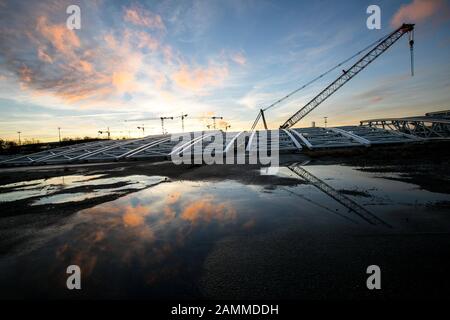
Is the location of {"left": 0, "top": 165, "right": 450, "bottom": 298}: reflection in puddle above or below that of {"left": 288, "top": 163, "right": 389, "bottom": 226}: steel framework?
below

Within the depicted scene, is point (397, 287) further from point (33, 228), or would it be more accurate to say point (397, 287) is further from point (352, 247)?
point (33, 228)

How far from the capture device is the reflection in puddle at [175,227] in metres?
3.24

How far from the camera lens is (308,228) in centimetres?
480

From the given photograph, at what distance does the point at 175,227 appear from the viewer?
5156mm

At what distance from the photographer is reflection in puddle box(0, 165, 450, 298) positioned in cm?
324

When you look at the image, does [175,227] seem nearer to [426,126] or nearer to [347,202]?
[347,202]
